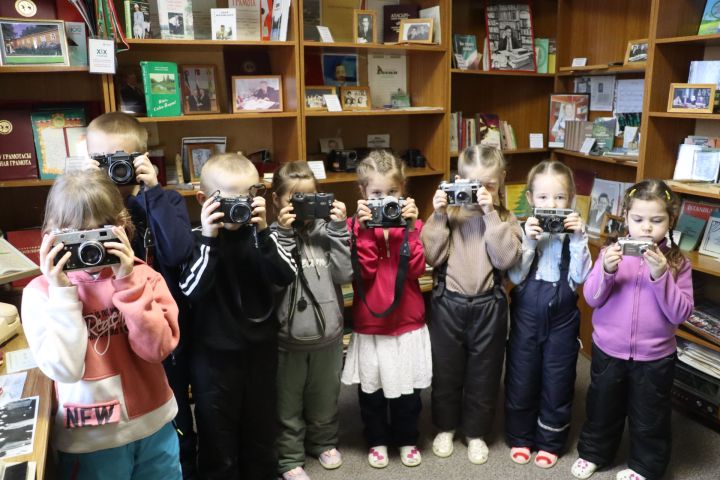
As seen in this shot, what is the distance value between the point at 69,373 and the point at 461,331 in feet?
4.40

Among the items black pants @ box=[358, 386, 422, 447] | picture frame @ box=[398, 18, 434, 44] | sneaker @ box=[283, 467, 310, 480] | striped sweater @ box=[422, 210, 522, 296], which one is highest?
picture frame @ box=[398, 18, 434, 44]

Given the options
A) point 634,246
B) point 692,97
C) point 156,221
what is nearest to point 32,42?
point 156,221

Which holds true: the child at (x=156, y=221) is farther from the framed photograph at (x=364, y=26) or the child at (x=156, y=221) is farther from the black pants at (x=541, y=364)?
the framed photograph at (x=364, y=26)

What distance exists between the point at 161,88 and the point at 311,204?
1.08 m

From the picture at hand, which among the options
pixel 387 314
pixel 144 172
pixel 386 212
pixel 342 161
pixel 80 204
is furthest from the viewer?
pixel 342 161

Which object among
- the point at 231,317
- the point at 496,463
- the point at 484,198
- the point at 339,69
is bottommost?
the point at 496,463

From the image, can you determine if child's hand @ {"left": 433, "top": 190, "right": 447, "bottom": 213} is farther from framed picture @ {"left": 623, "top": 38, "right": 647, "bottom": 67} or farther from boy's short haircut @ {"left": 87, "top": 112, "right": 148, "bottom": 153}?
framed picture @ {"left": 623, "top": 38, "right": 647, "bottom": 67}

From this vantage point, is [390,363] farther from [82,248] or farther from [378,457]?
[82,248]

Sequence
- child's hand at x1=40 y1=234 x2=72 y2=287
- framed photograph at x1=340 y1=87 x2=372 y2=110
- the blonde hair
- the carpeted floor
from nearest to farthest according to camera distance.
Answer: child's hand at x1=40 y1=234 x2=72 y2=287, the blonde hair, the carpeted floor, framed photograph at x1=340 y1=87 x2=372 y2=110

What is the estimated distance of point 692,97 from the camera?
8.79 feet

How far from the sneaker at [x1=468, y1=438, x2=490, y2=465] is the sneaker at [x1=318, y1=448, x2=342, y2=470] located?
1.66 feet

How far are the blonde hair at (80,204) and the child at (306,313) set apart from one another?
25.0 inches

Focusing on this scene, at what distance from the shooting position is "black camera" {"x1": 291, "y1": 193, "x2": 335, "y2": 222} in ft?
6.55

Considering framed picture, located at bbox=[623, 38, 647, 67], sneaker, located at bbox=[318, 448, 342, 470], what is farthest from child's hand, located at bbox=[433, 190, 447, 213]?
framed picture, located at bbox=[623, 38, 647, 67]
